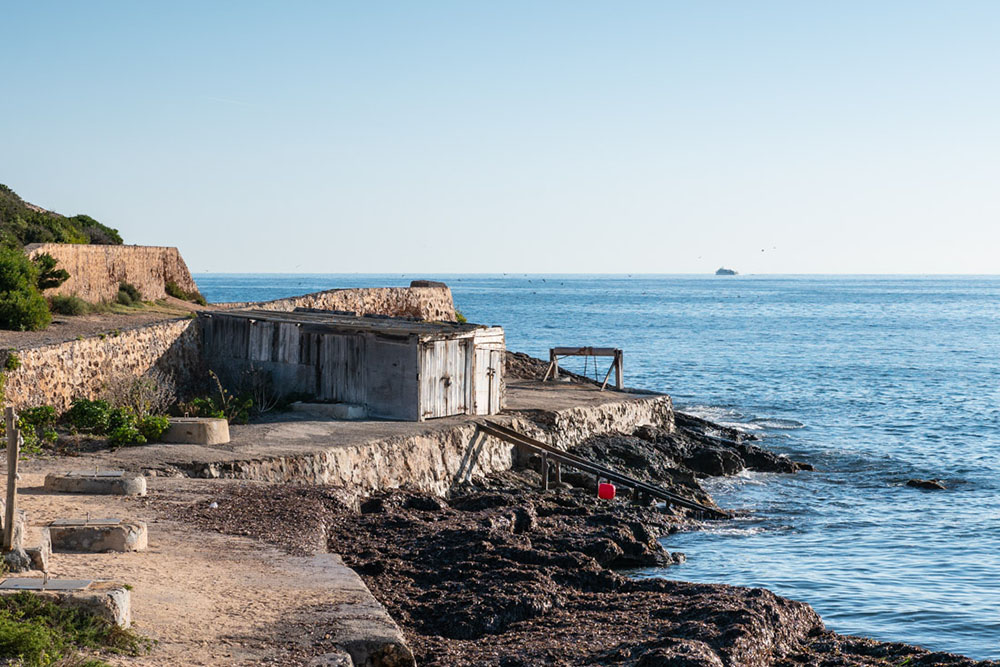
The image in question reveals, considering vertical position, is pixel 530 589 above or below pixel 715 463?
above

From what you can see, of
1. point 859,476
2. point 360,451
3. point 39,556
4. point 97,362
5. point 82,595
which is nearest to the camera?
point 82,595

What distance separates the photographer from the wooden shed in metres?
24.0

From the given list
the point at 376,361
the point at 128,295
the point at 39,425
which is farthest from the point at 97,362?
the point at 128,295

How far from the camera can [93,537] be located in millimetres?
12555

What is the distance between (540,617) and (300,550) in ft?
9.92

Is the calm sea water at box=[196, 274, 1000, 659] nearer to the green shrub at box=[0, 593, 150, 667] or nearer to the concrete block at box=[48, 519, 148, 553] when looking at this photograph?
the concrete block at box=[48, 519, 148, 553]

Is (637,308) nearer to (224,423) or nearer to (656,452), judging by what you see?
(656,452)

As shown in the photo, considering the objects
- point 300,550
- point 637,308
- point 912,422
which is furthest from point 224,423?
point 637,308

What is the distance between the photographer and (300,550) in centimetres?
1362

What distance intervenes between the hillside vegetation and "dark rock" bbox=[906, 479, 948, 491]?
2591 cm

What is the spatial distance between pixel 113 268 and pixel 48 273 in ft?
15.1

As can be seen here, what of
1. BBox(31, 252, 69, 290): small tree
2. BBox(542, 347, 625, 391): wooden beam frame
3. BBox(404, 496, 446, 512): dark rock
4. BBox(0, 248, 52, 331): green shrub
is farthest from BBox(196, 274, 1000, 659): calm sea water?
BBox(31, 252, 69, 290): small tree

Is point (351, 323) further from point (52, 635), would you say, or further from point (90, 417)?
point (52, 635)

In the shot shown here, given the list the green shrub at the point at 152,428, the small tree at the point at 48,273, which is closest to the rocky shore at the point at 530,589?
the green shrub at the point at 152,428
